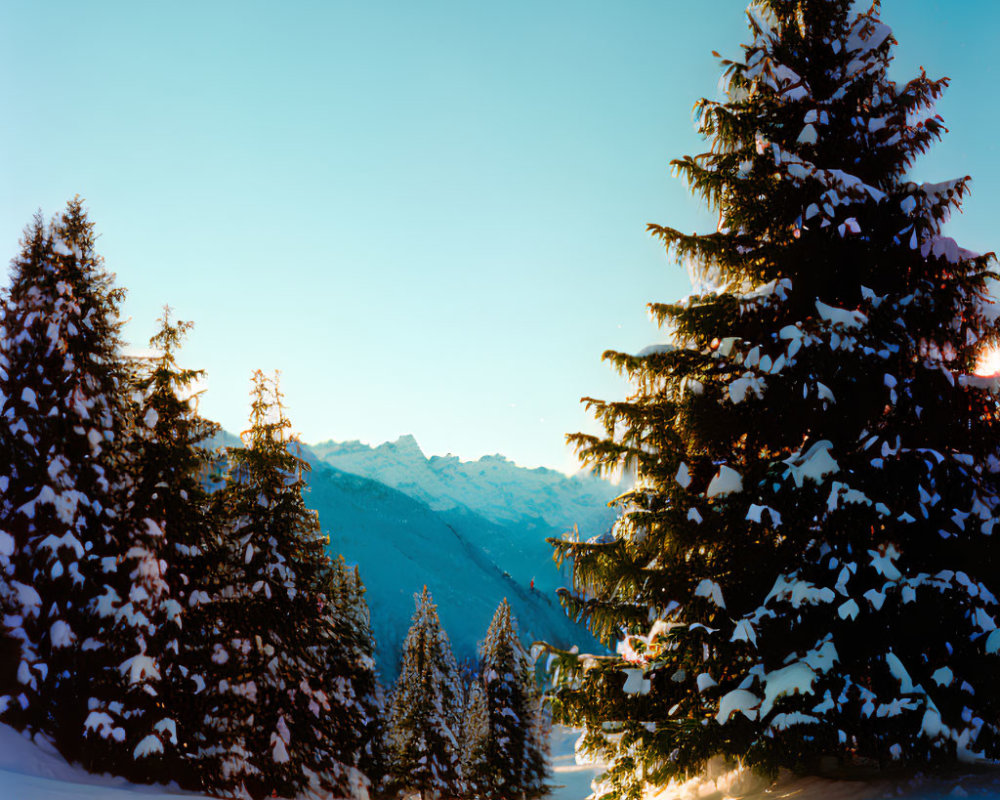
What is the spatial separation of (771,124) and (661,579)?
6.30m

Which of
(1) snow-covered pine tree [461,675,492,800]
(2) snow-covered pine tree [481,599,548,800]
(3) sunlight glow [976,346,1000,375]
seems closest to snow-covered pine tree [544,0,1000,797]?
(3) sunlight glow [976,346,1000,375]

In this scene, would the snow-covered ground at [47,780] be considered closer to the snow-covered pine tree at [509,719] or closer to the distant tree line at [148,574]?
the distant tree line at [148,574]

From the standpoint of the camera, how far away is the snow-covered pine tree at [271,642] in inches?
541

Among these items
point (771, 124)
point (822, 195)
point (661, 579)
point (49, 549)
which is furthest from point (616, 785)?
point (49, 549)

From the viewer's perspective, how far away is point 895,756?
6.05 meters

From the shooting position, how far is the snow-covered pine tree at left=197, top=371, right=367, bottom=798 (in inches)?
541

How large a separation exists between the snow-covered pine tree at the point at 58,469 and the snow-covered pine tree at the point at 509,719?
20692 millimetres

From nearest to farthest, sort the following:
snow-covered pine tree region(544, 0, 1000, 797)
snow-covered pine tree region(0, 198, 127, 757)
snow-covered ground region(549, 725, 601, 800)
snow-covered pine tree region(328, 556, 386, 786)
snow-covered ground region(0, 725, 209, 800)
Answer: snow-covered pine tree region(544, 0, 1000, 797) < snow-covered ground region(0, 725, 209, 800) < snow-covered pine tree region(0, 198, 127, 757) < snow-covered pine tree region(328, 556, 386, 786) < snow-covered ground region(549, 725, 601, 800)

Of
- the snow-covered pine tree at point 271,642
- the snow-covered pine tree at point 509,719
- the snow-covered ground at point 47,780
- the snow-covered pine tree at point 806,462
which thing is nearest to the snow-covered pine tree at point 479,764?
the snow-covered pine tree at point 509,719

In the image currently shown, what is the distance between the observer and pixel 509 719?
30.9m

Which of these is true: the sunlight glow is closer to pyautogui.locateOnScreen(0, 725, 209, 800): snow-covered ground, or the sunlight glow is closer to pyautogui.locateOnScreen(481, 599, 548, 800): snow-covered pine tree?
pyautogui.locateOnScreen(0, 725, 209, 800): snow-covered ground

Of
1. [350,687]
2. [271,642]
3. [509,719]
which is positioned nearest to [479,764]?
[509,719]

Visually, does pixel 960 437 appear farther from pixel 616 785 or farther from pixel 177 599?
pixel 177 599

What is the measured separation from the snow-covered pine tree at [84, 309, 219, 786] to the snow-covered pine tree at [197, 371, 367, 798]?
0.57 m
